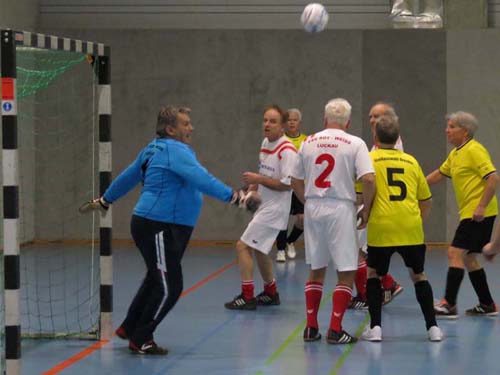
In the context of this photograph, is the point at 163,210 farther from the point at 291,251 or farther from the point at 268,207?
the point at 291,251

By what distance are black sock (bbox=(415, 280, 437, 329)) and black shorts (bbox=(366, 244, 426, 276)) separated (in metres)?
0.12

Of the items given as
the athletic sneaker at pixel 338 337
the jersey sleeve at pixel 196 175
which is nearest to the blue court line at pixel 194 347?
the athletic sneaker at pixel 338 337

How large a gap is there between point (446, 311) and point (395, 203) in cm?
175

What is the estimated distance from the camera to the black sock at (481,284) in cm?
930

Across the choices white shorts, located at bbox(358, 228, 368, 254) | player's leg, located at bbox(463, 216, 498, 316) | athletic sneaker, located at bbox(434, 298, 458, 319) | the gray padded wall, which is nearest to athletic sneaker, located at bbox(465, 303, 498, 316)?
player's leg, located at bbox(463, 216, 498, 316)

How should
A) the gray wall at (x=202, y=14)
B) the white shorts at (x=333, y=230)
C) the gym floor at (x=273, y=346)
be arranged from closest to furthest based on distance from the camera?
the gym floor at (x=273, y=346) < the white shorts at (x=333, y=230) < the gray wall at (x=202, y=14)

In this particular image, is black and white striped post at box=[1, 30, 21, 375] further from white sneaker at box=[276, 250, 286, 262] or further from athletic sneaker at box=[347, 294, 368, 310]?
white sneaker at box=[276, 250, 286, 262]

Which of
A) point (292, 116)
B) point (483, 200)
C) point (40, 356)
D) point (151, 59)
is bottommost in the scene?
point (40, 356)

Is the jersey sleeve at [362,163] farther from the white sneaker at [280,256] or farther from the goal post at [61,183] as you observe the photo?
the white sneaker at [280,256]

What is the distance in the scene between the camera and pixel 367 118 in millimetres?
15742

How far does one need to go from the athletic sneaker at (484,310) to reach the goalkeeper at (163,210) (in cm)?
320

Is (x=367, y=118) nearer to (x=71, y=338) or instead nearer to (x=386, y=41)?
(x=386, y=41)

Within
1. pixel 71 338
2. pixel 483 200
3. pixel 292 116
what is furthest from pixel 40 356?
pixel 292 116

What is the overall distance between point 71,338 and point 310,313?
197 centimetres
